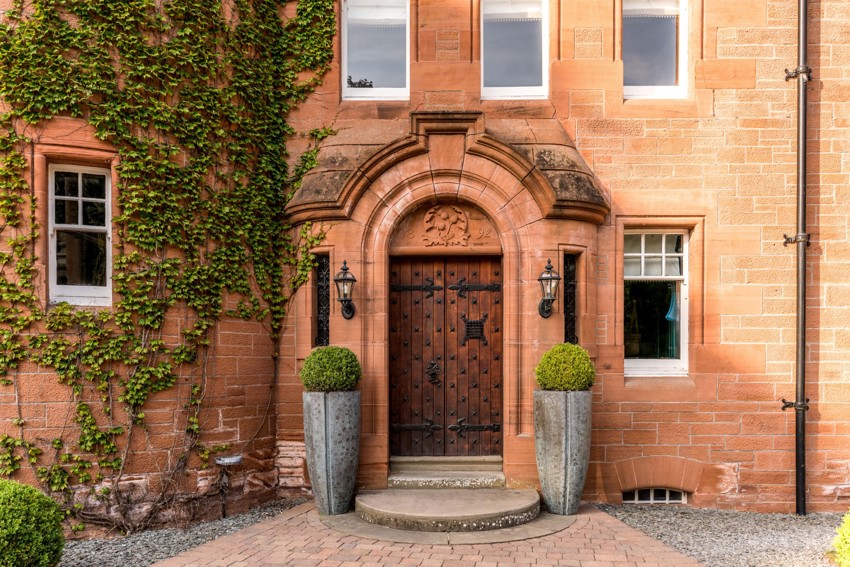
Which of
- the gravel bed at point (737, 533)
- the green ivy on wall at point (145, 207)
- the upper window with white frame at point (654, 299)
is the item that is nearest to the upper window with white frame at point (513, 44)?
the upper window with white frame at point (654, 299)

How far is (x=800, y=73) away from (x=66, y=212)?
8412 mm

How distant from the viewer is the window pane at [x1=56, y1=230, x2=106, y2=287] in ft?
18.7

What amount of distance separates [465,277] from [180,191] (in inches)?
132

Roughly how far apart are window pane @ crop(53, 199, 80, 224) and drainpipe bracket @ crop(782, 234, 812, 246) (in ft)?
26.2

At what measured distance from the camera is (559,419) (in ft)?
18.9

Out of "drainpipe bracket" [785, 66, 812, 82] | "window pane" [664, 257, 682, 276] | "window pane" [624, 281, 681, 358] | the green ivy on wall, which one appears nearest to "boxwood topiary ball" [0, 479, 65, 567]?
the green ivy on wall

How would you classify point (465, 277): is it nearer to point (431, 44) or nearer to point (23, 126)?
point (431, 44)

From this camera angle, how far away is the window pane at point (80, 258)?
5695 mm

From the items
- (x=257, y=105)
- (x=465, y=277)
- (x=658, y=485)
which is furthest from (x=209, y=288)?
(x=658, y=485)

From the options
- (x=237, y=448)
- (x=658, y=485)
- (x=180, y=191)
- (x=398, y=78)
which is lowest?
(x=658, y=485)

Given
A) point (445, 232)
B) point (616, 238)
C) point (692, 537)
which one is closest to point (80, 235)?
point (445, 232)

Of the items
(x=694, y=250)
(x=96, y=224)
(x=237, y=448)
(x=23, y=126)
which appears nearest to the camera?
(x=23, y=126)

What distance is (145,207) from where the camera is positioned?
19.0 ft

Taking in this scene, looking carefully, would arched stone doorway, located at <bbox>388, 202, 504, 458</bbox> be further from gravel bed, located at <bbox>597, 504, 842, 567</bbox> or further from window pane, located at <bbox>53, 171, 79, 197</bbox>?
window pane, located at <bbox>53, 171, 79, 197</bbox>
